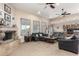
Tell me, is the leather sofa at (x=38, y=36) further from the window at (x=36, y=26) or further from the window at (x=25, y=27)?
the window at (x=25, y=27)

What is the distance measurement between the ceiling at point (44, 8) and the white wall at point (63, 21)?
14 centimetres

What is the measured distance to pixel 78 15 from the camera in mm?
3195

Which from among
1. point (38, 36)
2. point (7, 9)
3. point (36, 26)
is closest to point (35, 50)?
point (38, 36)

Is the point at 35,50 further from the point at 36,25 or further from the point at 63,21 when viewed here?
the point at 63,21

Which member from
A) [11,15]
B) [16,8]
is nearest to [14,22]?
[11,15]

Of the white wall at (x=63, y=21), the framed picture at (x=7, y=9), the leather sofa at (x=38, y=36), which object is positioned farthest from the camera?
the leather sofa at (x=38, y=36)

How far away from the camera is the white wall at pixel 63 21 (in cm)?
318

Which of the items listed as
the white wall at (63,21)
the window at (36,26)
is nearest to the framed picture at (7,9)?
the window at (36,26)

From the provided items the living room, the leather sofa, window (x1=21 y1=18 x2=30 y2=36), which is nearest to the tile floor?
the living room

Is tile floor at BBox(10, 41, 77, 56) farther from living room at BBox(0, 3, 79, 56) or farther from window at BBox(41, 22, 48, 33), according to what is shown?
window at BBox(41, 22, 48, 33)

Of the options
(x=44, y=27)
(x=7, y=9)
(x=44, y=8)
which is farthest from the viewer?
(x=44, y=27)

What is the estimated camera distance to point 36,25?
10.9ft

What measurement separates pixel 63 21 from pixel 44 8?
736mm

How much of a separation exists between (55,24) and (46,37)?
0.53 metres
